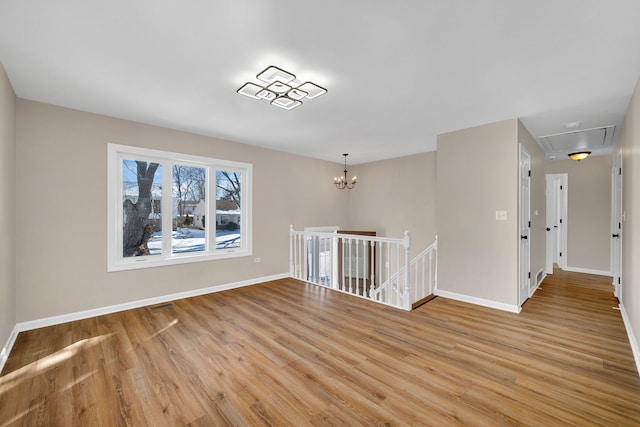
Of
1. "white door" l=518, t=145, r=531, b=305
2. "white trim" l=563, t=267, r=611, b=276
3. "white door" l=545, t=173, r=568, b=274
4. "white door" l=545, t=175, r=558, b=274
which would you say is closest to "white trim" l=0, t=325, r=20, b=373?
"white door" l=518, t=145, r=531, b=305

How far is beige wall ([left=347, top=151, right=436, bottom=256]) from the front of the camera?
5.56 metres

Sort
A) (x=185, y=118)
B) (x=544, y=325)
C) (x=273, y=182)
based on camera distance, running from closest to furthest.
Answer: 1. (x=544, y=325)
2. (x=185, y=118)
3. (x=273, y=182)

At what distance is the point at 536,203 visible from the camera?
449 centimetres

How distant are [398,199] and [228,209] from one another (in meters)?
3.60

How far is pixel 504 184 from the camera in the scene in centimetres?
360

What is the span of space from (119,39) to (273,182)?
3434 millimetres

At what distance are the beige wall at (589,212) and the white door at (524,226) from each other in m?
2.92

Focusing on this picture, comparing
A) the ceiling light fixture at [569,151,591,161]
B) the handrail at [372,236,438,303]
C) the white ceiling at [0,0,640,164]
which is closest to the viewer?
the white ceiling at [0,0,640,164]

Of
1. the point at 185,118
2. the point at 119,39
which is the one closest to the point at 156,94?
the point at 185,118

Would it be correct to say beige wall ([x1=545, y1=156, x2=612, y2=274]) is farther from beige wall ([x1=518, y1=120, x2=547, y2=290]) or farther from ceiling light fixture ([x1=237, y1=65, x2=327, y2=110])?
ceiling light fixture ([x1=237, y1=65, x2=327, y2=110])

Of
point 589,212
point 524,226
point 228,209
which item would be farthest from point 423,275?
point 589,212

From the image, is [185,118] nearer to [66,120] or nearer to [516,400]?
[66,120]

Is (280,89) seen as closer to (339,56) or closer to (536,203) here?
(339,56)

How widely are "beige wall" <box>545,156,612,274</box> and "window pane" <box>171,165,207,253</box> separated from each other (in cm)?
745
